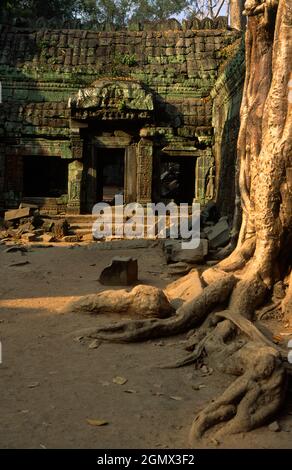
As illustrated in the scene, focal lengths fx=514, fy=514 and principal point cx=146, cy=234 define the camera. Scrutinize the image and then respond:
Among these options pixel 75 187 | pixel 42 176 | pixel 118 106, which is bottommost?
pixel 75 187

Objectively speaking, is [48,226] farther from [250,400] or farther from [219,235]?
[250,400]

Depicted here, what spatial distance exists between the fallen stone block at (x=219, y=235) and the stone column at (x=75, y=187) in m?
5.39

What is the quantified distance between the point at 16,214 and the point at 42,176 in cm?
508

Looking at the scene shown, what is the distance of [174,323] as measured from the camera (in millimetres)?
4598

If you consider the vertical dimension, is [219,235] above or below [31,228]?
above

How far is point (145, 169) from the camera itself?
13.7 meters

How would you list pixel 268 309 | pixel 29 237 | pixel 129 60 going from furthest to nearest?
pixel 129 60 → pixel 29 237 → pixel 268 309

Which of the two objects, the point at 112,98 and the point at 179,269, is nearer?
the point at 179,269

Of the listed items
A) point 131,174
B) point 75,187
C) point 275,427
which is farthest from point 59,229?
point 275,427

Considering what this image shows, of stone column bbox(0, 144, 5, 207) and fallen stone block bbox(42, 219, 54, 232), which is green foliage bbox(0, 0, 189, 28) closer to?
stone column bbox(0, 144, 5, 207)

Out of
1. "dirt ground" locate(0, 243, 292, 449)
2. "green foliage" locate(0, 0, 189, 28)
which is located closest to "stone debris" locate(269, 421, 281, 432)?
"dirt ground" locate(0, 243, 292, 449)

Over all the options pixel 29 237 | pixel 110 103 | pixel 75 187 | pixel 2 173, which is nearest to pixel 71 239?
pixel 29 237

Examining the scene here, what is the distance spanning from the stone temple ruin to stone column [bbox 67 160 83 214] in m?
0.03

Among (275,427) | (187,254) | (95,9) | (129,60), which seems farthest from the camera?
(95,9)
